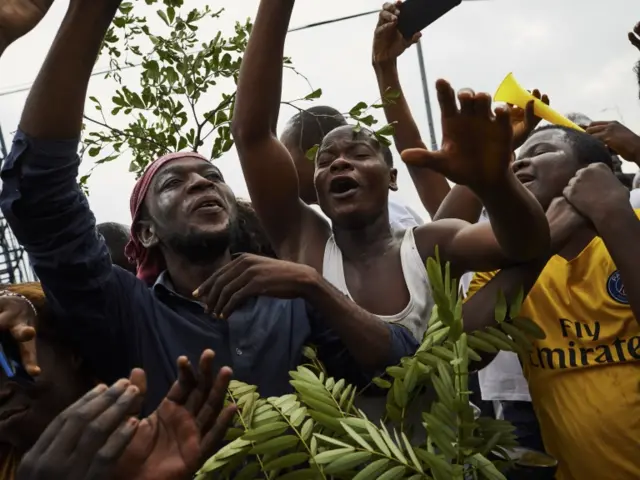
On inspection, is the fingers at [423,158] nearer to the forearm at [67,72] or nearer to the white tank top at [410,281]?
the white tank top at [410,281]

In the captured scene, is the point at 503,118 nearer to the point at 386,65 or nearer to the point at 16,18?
the point at 16,18

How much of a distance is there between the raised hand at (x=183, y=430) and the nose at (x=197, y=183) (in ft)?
3.37

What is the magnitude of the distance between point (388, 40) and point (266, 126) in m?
0.95

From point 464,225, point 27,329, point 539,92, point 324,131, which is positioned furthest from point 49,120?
point 539,92

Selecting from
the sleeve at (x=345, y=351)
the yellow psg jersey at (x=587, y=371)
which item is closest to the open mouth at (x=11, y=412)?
the sleeve at (x=345, y=351)

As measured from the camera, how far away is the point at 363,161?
8.73 feet

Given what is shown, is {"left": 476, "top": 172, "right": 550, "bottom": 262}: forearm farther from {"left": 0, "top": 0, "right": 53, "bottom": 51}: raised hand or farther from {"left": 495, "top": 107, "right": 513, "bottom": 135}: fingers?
{"left": 0, "top": 0, "right": 53, "bottom": 51}: raised hand

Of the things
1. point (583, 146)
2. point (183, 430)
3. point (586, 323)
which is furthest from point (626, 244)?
point (183, 430)

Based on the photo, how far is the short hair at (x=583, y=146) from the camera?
284 centimetres

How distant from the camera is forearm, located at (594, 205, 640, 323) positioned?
2277mm

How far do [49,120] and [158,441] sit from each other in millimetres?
822

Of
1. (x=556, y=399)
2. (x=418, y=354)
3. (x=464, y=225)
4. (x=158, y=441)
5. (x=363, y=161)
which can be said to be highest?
(x=363, y=161)

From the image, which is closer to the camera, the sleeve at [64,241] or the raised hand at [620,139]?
the sleeve at [64,241]

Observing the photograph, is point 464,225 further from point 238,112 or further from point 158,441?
point 158,441
